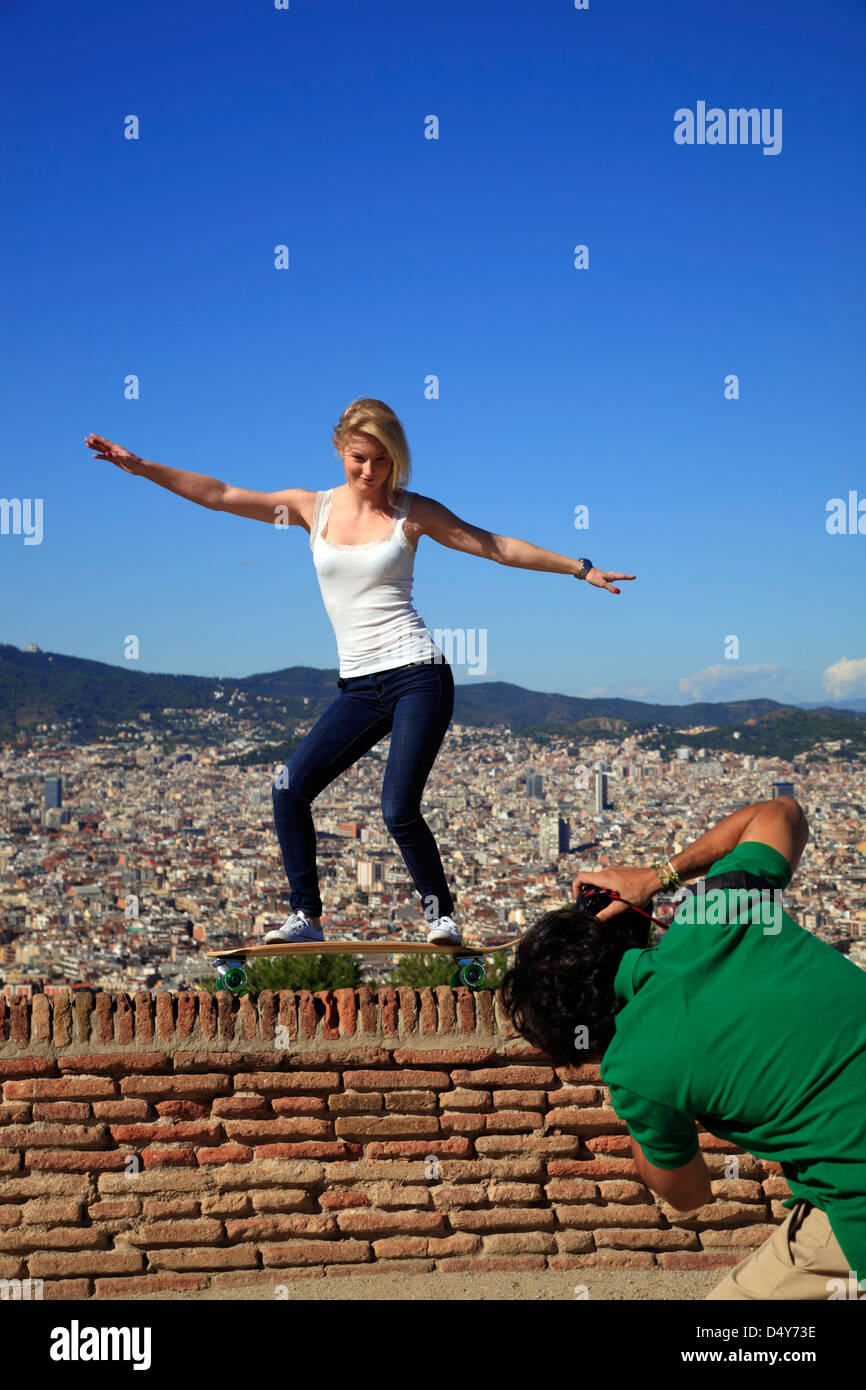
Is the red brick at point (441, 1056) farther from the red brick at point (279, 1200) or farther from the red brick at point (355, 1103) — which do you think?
the red brick at point (279, 1200)

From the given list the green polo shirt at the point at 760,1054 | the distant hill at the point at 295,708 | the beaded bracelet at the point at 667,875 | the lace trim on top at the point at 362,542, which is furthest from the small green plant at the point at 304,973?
the distant hill at the point at 295,708

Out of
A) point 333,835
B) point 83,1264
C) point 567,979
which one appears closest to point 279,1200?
point 83,1264

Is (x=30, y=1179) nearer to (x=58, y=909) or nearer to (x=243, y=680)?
(x=58, y=909)

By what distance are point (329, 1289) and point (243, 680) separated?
93.5ft

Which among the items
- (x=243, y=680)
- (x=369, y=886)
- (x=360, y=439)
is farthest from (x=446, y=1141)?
(x=243, y=680)

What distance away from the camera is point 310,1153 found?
146 inches

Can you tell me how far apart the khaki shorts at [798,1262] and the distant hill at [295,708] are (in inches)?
888

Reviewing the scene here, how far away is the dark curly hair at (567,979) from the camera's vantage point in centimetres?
179

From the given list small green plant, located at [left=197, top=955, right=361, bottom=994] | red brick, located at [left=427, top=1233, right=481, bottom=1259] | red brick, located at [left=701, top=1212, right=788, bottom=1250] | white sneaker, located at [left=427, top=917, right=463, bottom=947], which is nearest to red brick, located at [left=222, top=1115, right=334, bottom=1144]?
red brick, located at [left=427, top=1233, right=481, bottom=1259]

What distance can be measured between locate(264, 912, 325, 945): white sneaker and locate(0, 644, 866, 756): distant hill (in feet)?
67.3

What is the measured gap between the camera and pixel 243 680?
31.5 meters

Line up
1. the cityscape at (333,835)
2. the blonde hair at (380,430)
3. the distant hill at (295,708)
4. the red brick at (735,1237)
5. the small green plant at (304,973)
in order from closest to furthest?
1. the blonde hair at (380,430)
2. the red brick at (735,1237)
3. the small green plant at (304,973)
4. the cityscape at (333,835)
5. the distant hill at (295,708)

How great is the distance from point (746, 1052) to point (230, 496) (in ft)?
9.01

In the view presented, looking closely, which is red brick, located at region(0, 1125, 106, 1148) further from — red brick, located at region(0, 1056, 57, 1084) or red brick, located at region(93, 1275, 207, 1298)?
red brick, located at region(93, 1275, 207, 1298)
